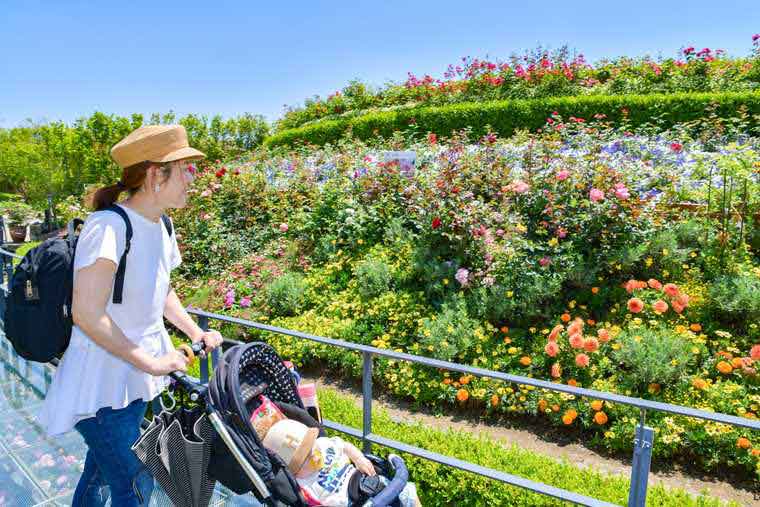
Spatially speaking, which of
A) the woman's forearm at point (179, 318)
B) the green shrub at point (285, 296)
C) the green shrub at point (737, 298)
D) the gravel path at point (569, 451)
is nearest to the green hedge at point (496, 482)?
the gravel path at point (569, 451)

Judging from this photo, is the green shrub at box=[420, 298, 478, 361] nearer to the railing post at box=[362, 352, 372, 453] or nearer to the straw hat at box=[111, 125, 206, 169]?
the railing post at box=[362, 352, 372, 453]

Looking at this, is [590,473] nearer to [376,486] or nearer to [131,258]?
[376,486]

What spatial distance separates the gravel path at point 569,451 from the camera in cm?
330

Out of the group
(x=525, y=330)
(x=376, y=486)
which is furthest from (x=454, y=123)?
(x=376, y=486)

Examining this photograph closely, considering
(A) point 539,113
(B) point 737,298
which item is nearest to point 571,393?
(B) point 737,298

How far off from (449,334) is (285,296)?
89.0 inches

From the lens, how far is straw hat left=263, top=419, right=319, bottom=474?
209cm

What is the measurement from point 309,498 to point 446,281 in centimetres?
348

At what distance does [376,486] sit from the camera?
2.14m

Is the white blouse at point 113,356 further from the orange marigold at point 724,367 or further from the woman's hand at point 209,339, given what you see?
the orange marigold at point 724,367

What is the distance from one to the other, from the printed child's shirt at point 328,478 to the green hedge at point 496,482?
3.91 feet

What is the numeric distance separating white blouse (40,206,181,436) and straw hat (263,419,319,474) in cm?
52

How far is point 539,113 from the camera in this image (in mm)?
12891

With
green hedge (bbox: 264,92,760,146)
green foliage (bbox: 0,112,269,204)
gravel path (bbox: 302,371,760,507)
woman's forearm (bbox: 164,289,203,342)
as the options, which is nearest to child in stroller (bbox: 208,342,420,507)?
woman's forearm (bbox: 164,289,203,342)
